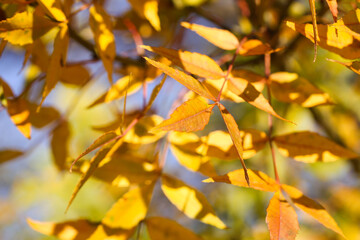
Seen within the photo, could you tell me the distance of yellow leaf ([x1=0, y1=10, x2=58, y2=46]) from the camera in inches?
15.3

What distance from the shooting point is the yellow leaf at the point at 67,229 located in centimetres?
43

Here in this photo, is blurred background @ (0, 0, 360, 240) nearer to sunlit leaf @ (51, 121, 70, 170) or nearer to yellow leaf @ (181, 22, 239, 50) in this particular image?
sunlit leaf @ (51, 121, 70, 170)

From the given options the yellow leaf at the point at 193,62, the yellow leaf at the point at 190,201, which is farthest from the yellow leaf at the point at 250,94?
the yellow leaf at the point at 190,201

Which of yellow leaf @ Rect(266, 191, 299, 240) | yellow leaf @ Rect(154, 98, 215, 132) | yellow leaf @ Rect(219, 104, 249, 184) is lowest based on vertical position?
yellow leaf @ Rect(266, 191, 299, 240)

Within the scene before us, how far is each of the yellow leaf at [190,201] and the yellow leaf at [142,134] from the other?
0.17ft

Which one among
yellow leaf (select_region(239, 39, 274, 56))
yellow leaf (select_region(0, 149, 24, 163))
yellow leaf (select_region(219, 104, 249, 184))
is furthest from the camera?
yellow leaf (select_region(0, 149, 24, 163))

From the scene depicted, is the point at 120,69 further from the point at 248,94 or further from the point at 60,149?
the point at 248,94

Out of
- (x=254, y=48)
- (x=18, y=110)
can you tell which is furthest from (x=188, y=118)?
(x=18, y=110)

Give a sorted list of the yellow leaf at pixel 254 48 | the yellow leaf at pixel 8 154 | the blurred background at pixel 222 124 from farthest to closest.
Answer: the blurred background at pixel 222 124 → the yellow leaf at pixel 8 154 → the yellow leaf at pixel 254 48

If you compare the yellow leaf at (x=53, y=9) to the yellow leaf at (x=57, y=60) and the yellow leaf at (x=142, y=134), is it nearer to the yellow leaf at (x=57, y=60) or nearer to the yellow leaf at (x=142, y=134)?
the yellow leaf at (x=57, y=60)

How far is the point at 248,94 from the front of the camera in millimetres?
387

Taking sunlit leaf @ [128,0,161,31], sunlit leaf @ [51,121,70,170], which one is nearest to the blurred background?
sunlit leaf @ [51,121,70,170]

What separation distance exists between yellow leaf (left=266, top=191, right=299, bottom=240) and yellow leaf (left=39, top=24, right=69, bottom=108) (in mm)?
254

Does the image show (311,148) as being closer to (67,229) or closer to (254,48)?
(254,48)
